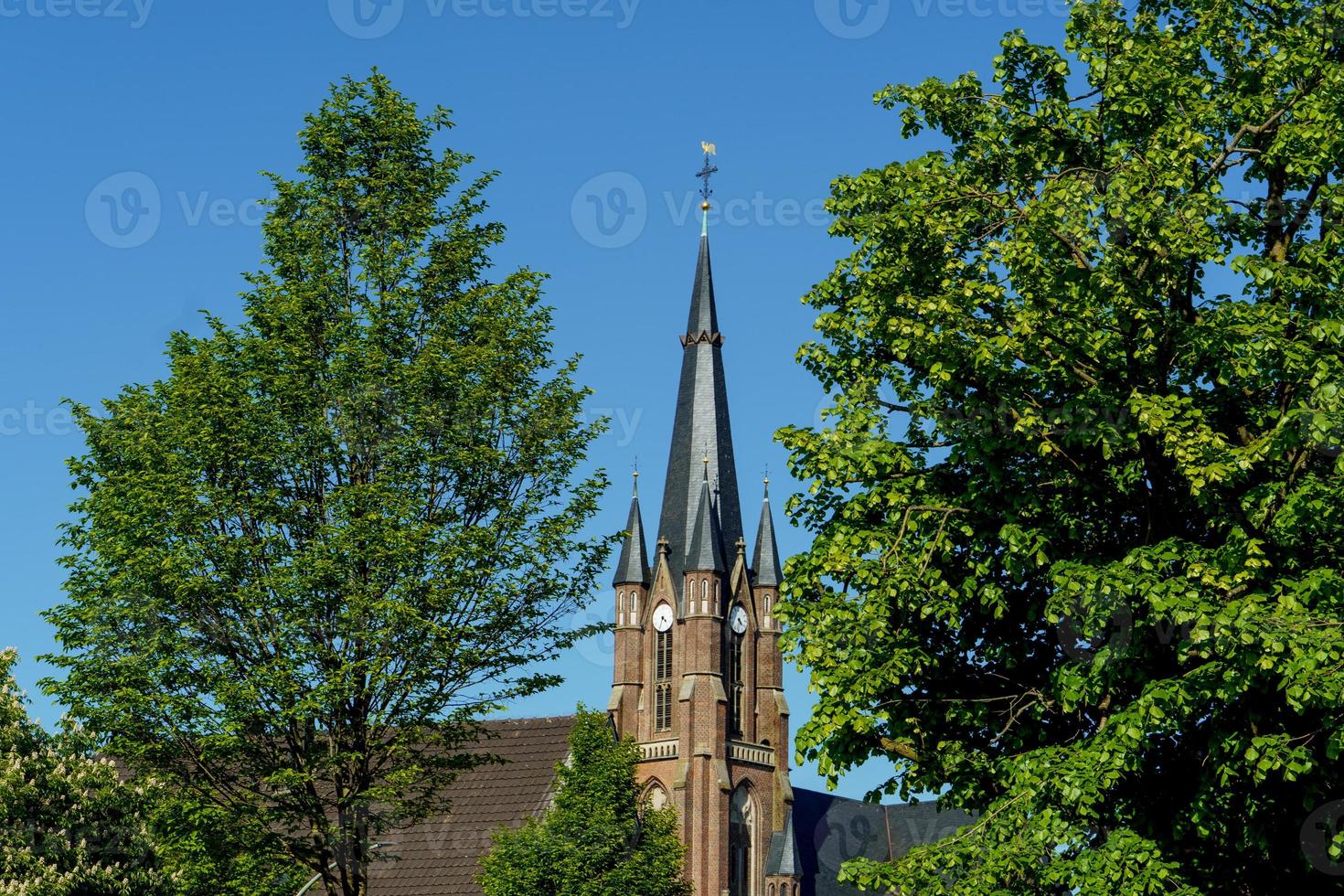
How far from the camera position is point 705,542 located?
80.2 metres

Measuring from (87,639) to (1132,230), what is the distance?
13.1 m

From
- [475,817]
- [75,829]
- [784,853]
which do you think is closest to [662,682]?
[784,853]

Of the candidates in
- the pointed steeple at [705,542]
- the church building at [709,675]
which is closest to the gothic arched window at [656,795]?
the church building at [709,675]

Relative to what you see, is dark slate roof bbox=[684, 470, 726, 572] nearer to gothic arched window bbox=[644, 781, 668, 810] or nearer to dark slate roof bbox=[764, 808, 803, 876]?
gothic arched window bbox=[644, 781, 668, 810]

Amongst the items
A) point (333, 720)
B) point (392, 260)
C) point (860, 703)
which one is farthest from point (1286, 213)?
point (333, 720)

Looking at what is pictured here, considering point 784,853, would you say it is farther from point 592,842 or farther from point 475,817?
point 592,842

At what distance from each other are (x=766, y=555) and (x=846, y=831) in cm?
Result: 1675

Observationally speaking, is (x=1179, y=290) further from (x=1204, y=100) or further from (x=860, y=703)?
(x=860, y=703)

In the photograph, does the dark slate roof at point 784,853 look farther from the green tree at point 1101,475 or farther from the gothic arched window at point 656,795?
the green tree at point 1101,475

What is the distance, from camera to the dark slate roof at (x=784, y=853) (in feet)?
253

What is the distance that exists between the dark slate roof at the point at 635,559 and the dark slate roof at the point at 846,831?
45.6 ft

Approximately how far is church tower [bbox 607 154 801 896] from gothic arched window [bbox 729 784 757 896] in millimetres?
61

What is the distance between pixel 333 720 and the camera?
20328mm

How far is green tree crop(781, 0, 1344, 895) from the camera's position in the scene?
15742 mm
